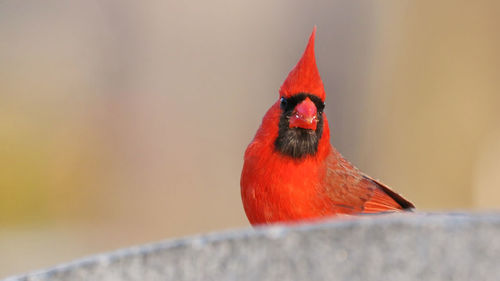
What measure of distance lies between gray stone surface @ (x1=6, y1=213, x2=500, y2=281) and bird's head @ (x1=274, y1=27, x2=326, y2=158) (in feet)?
3.62

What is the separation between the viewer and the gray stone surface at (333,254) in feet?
2.22

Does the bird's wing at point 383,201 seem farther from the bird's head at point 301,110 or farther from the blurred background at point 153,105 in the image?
the blurred background at point 153,105

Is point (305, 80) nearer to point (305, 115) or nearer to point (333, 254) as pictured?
point (305, 115)

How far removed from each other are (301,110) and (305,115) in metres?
0.02

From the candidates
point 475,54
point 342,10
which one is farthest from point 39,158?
point 475,54

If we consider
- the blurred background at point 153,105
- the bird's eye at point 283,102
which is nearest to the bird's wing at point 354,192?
the bird's eye at point 283,102

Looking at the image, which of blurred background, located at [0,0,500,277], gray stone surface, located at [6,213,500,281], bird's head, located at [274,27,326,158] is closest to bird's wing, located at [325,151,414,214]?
bird's head, located at [274,27,326,158]

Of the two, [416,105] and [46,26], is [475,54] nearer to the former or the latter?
[416,105]

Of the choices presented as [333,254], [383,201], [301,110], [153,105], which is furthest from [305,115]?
[153,105]

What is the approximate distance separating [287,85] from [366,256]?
48.2 inches

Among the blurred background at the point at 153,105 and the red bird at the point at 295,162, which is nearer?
the red bird at the point at 295,162

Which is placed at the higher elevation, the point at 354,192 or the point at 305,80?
the point at 305,80

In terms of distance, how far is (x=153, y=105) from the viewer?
16.9 feet

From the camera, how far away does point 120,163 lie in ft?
17.1
